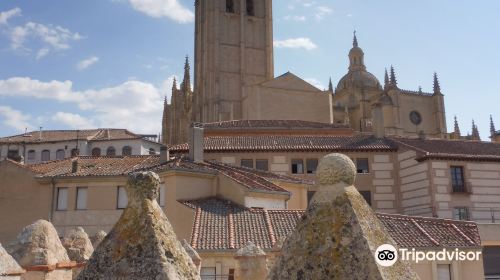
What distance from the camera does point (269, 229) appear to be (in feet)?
55.7

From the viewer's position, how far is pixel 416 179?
26422 millimetres

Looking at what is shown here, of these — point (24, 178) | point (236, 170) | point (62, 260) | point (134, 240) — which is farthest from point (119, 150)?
point (134, 240)

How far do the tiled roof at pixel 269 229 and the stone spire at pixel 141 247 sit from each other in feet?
41.2

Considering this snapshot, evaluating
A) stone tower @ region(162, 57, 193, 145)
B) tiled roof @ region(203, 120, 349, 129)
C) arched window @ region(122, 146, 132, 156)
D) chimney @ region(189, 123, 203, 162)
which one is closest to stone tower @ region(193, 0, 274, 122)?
stone tower @ region(162, 57, 193, 145)

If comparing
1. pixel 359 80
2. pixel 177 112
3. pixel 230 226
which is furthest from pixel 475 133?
pixel 230 226

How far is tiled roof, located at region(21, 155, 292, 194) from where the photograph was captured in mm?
20781

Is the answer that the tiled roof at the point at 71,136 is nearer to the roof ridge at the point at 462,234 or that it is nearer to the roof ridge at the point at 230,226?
the roof ridge at the point at 230,226

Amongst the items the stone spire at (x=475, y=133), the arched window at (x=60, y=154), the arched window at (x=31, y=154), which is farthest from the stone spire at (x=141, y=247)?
the stone spire at (x=475, y=133)

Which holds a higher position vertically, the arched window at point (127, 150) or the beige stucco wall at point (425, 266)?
the arched window at point (127, 150)

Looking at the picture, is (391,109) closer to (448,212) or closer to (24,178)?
(448,212)

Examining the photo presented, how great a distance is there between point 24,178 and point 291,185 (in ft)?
42.5

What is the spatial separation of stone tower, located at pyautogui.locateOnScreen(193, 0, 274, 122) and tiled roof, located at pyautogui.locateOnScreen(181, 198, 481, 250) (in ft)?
128

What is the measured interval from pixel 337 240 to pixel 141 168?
2135cm

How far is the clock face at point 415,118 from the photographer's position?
2122 inches
